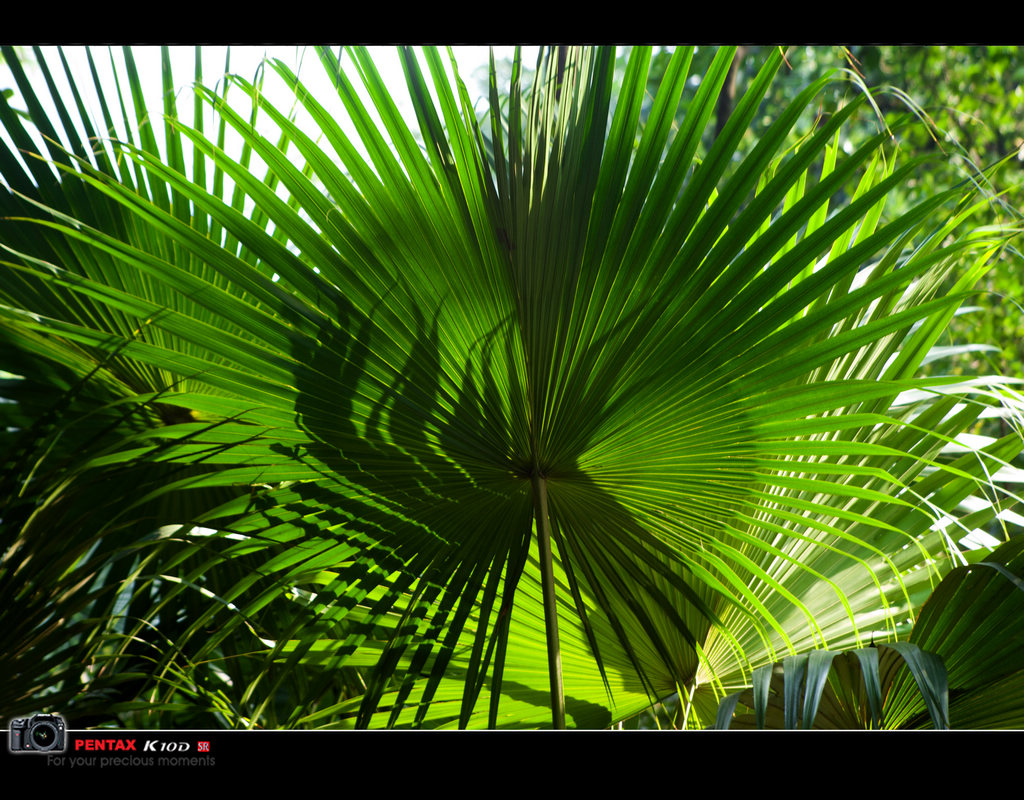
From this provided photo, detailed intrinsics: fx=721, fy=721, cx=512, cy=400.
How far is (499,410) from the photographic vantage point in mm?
979
